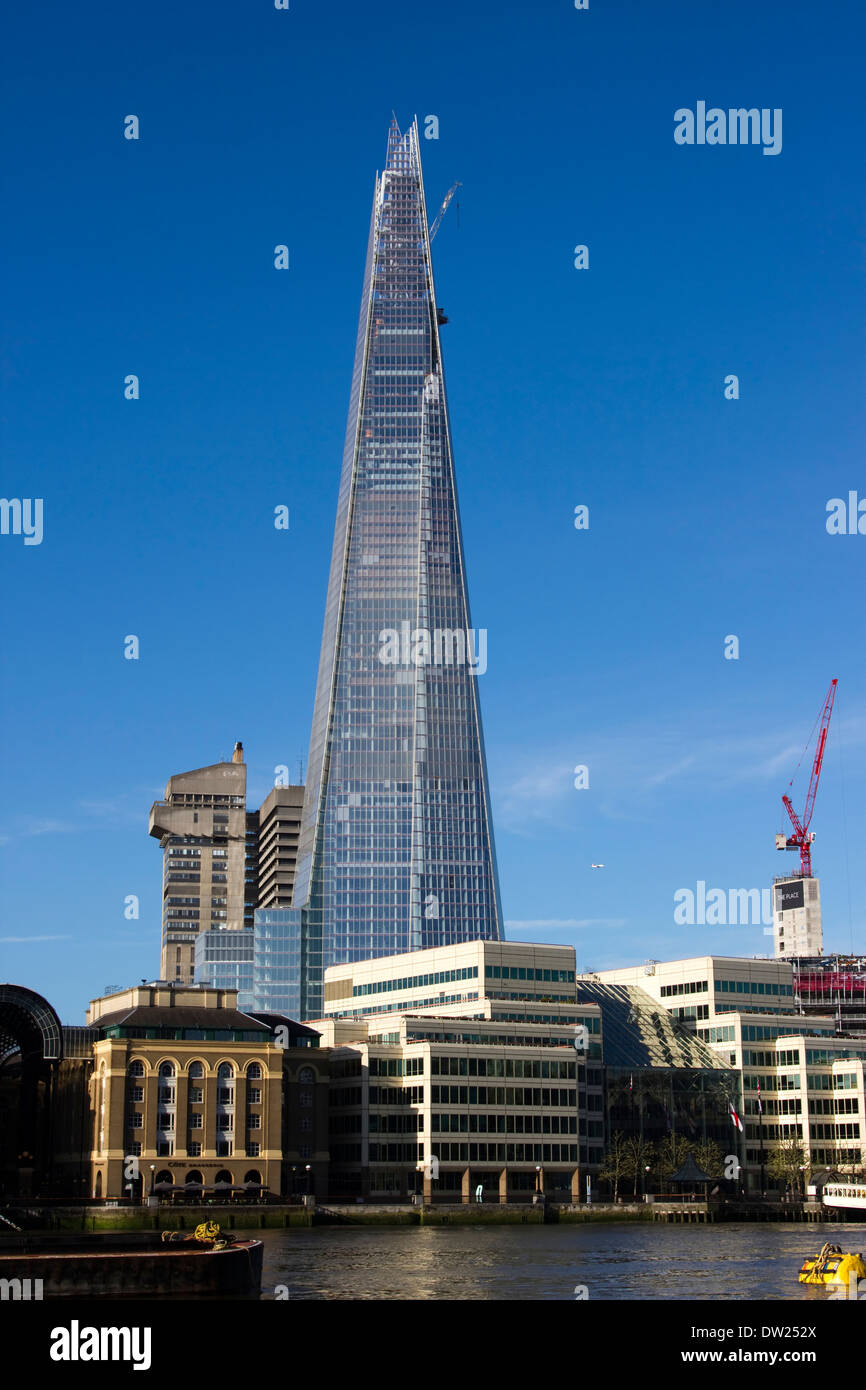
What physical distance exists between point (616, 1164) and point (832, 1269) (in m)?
99.8

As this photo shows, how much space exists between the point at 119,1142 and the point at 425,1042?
34.2 metres

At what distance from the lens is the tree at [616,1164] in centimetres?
17888

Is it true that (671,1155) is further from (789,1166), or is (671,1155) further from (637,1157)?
(789,1166)

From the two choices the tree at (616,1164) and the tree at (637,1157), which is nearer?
the tree at (616,1164)

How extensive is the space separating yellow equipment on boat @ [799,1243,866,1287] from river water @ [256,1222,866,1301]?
1.03 m

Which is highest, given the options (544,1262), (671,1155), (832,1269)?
(832,1269)

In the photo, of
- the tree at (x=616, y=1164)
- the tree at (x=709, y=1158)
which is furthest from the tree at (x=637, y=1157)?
the tree at (x=709, y=1158)

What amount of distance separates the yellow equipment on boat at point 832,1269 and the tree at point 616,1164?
92.4 metres

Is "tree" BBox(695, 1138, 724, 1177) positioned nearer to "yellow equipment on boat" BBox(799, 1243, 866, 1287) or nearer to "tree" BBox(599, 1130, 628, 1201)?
"tree" BBox(599, 1130, 628, 1201)

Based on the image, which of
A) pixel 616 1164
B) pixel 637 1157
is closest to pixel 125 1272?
pixel 616 1164

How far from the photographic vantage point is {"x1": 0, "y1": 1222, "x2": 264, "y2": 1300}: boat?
70.1 m

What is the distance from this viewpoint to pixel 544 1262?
3949 inches

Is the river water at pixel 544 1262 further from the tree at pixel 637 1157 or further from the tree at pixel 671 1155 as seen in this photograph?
the tree at pixel 671 1155
